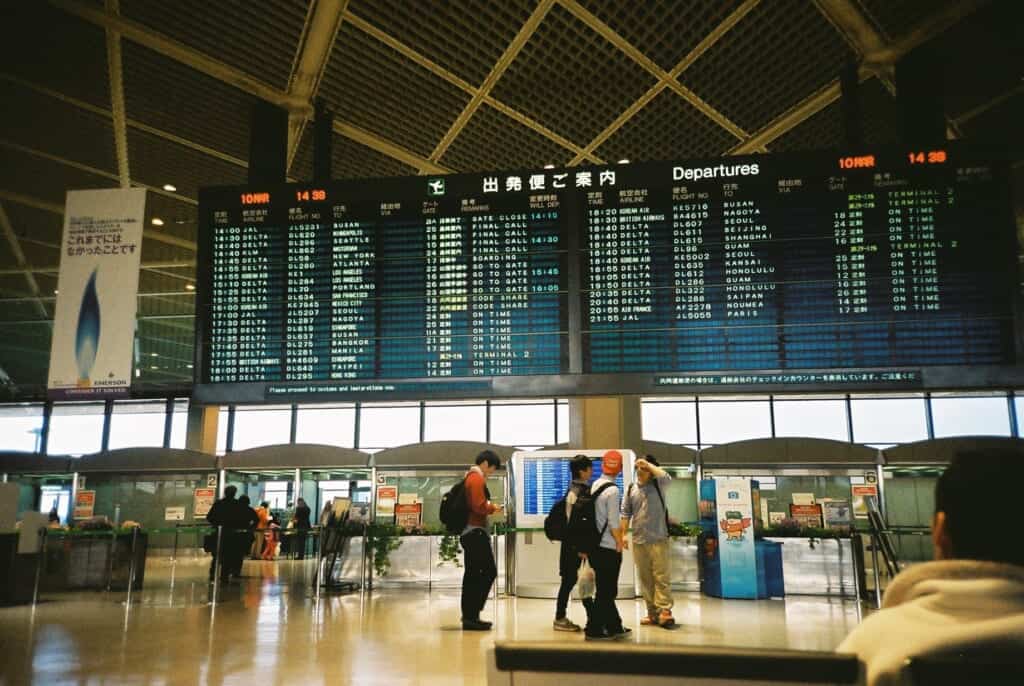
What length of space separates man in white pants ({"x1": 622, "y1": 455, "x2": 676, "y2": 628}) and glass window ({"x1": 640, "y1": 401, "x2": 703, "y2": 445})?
45.4ft

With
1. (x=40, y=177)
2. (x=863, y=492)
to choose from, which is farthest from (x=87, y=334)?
(x=863, y=492)

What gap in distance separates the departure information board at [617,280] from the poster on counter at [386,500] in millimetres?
5355

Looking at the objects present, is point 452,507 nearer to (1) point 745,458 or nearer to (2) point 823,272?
(2) point 823,272

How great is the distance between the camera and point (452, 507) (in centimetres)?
693

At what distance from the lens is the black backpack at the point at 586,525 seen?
6402mm

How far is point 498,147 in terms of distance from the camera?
7758 mm

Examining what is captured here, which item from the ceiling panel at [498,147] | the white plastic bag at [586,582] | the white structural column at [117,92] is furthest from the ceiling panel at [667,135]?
the white structural column at [117,92]

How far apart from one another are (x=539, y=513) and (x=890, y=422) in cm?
1428

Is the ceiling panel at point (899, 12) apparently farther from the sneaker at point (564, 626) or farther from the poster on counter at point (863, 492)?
the poster on counter at point (863, 492)

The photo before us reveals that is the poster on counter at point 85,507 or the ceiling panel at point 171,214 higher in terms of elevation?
the ceiling panel at point 171,214

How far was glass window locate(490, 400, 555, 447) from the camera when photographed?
21359 mm

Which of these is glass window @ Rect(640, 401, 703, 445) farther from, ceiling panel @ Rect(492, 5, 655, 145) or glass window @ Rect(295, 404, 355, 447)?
ceiling panel @ Rect(492, 5, 655, 145)

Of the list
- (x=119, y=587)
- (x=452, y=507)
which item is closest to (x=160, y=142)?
(x=452, y=507)

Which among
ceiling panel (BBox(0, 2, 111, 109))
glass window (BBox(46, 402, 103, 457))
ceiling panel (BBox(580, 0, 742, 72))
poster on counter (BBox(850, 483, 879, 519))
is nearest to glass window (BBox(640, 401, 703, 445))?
poster on counter (BBox(850, 483, 879, 519))
